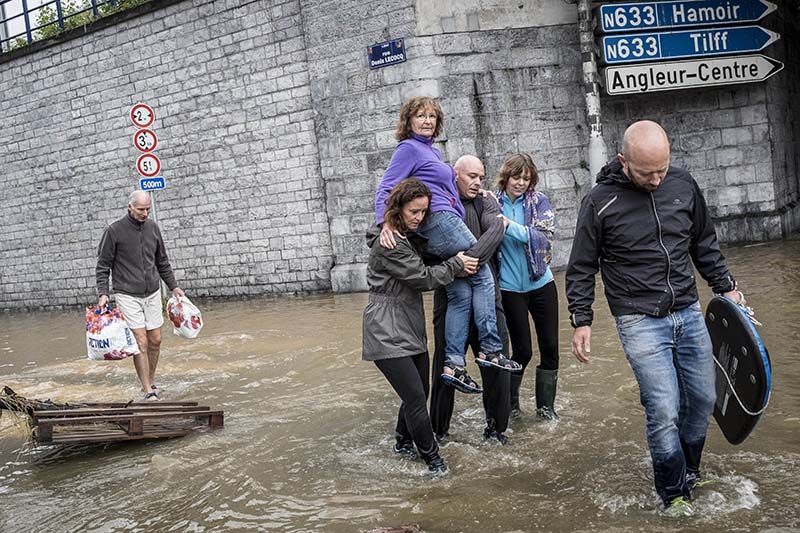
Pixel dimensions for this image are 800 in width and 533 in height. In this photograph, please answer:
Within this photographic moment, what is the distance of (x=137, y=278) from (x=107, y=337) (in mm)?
733

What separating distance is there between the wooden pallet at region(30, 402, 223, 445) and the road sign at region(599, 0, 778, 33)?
27.8 feet

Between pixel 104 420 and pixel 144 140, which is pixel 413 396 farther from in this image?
pixel 144 140

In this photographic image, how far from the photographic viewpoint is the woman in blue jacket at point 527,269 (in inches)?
200

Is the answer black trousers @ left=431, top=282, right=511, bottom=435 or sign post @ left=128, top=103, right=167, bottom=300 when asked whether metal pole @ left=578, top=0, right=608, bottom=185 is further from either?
black trousers @ left=431, top=282, right=511, bottom=435

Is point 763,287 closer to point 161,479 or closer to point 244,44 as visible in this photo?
point 161,479

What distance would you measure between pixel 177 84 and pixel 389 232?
11310 millimetres

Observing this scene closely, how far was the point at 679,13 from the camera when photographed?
11.9m

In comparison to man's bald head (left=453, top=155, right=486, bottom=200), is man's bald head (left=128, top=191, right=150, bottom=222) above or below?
above

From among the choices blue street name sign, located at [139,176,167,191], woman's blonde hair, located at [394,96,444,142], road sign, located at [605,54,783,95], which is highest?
road sign, located at [605,54,783,95]

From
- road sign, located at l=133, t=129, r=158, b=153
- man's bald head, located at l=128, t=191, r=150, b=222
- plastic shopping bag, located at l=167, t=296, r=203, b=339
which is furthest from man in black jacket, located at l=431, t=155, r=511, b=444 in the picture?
road sign, located at l=133, t=129, r=158, b=153

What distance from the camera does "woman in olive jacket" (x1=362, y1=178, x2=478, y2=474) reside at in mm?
4406

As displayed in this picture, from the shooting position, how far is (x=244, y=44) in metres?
13.8

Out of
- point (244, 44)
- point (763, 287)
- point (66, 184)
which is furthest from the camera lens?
point (66, 184)

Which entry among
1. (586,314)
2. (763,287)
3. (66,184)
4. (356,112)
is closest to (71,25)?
(66,184)
